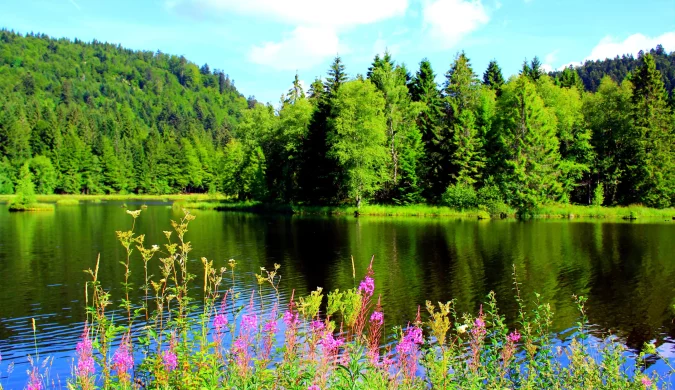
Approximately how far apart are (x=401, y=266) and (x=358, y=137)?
32.5 meters

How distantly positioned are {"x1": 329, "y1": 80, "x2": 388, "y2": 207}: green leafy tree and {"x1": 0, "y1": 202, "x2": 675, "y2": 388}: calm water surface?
10931 mm

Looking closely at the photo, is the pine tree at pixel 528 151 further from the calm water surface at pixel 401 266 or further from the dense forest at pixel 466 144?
the calm water surface at pixel 401 266

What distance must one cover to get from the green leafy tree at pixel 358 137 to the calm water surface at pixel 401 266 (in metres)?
10.9

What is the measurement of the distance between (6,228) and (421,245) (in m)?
34.2

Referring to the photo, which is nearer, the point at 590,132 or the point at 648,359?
the point at 648,359

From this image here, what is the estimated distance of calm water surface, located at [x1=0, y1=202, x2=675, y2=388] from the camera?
1530 centimetres

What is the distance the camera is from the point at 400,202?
5984 centimetres

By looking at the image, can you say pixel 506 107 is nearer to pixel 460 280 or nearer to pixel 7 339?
pixel 460 280

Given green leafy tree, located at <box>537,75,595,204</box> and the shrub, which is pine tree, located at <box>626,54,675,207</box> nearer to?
green leafy tree, located at <box>537,75,595,204</box>

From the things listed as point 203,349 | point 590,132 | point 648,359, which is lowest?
point 648,359

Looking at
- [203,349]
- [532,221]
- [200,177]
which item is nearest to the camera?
[203,349]

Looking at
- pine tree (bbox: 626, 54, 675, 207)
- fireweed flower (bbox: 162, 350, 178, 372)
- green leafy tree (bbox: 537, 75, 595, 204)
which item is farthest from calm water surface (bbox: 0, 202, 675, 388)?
green leafy tree (bbox: 537, 75, 595, 204)

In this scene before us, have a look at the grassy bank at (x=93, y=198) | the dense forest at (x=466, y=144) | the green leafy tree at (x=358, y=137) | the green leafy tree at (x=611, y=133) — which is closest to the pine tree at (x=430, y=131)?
the dense forest at (x=466, y=144)

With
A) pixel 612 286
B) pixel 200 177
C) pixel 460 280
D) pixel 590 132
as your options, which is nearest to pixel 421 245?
pixel 460 280
